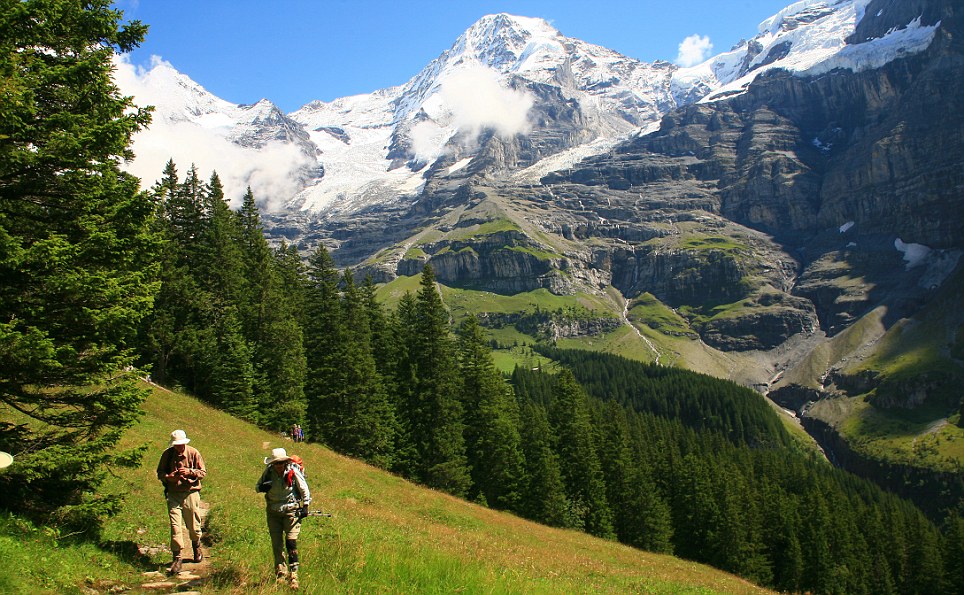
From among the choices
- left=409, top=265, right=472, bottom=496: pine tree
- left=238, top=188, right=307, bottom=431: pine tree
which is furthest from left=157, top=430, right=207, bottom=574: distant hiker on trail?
left=409, top=265, right=472, bottom=496: pine tree

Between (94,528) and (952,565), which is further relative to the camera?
(952,565)

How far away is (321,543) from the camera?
1305 centimetres

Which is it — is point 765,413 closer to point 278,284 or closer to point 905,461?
point 905,461

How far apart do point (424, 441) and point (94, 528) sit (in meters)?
36.4

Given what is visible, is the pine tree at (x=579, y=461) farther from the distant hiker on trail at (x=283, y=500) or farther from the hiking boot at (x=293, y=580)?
the hiking boot at (x=293, y=580)

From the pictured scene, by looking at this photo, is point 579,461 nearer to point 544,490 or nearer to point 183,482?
point 544,490

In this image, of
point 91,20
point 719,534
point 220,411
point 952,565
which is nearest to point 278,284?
point 220,411

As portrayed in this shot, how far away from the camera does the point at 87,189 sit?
12500 millimetres

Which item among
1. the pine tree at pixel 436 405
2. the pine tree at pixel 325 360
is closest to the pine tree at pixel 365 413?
the pine tree at pixel 325 360

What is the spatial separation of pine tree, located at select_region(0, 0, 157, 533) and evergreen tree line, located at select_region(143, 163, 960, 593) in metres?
23.4

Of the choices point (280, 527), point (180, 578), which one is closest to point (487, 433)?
point (280, 527)

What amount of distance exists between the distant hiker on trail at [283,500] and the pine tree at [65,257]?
323 centimetres

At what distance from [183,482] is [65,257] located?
16.8 ft

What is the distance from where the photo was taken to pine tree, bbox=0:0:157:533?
1100 cm
